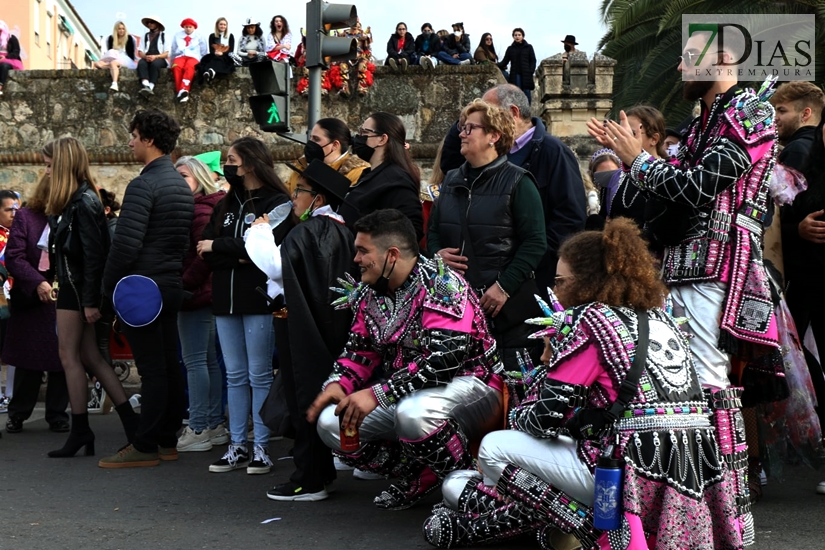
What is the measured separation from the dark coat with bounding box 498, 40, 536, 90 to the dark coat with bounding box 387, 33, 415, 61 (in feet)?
5.05

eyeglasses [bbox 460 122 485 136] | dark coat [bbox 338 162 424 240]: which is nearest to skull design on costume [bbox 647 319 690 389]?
eyeglasses [bbox 460 122 485 136]

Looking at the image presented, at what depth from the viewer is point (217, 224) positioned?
678cm

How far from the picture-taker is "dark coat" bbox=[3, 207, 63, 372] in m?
8.30

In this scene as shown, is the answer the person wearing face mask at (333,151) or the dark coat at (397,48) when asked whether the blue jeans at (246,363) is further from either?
the dark coat at (397,48)

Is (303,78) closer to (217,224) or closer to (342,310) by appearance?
(217,224)

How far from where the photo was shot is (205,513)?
546 cm

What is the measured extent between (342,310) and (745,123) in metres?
2.22

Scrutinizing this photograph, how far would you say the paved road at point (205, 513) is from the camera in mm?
4852

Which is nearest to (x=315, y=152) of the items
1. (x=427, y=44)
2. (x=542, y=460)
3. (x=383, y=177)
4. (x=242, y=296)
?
(x=383, y=177)

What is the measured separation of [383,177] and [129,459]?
7.67 feet

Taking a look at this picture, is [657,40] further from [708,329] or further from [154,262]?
[708,329]

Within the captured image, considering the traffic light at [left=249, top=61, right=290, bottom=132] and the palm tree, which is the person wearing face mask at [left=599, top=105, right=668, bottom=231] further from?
the palm tree

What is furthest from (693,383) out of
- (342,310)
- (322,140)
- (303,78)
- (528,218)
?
(303,78)

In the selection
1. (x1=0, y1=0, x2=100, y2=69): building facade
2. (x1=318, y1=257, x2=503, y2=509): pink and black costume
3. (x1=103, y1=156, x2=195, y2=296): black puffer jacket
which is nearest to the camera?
(x1=318, y1=257, x2=503, y2=509): pink and black costume
